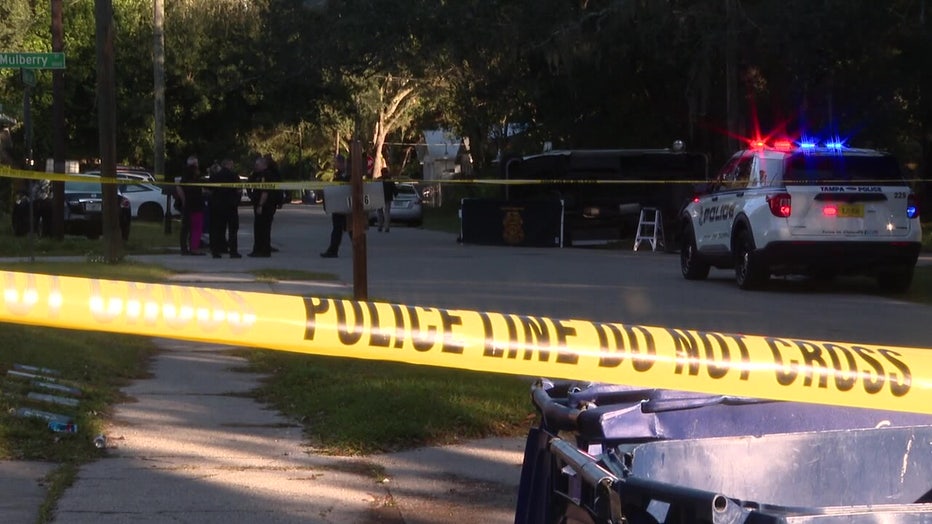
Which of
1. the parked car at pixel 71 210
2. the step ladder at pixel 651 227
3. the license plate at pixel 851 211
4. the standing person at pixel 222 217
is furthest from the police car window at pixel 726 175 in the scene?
the parked car at pixel 71 210

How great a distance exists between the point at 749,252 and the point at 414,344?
12.2 m

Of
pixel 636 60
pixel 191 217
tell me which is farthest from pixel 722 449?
pixel 636 60

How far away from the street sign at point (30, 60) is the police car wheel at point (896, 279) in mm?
10578

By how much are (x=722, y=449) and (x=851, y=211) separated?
Answer: 11.4 metres

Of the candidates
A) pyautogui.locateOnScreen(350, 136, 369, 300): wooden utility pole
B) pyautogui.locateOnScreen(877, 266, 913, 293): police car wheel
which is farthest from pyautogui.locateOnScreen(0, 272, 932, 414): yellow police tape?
pyautogui.locateOnScreen(877, 266, 913, 293): police car wheel

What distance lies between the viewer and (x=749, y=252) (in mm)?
15000

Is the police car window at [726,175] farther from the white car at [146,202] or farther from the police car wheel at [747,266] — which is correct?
the white car at [146,202]

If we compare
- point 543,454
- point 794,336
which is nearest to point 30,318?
point 543,454

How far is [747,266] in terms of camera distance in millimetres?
15172

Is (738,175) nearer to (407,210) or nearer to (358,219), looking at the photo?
(358,219)

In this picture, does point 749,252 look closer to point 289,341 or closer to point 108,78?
point 108,78

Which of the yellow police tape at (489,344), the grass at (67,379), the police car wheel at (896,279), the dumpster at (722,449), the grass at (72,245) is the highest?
the yellow police tape at (489,344)

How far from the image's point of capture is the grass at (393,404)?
23.5 ft

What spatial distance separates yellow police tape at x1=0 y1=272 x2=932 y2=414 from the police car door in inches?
476
